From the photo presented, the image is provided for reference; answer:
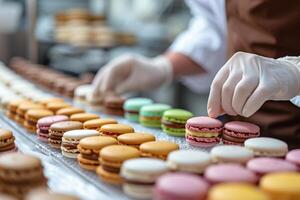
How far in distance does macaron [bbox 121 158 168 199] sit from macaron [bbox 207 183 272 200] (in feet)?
0.46

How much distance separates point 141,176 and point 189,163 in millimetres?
100

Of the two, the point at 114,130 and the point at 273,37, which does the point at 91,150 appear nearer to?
the point at 114,130

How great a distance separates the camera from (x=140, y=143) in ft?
3.84

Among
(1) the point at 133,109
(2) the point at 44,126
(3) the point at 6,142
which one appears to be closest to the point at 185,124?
(1) the point at 133,109

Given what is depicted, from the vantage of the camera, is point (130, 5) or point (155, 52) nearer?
point (155, 52)

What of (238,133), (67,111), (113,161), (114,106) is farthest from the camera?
(114,106)

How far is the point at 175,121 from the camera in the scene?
1.43 metres

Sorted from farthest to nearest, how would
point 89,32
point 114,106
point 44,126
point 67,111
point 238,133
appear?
point 89,32 < point 114,106 < point 67,111 < point 44,126 < point 238,133

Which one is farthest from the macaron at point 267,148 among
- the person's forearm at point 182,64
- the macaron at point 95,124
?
the person's forearm at point 182,64

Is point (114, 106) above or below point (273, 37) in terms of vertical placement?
below

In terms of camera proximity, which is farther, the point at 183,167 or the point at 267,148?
the point at 267,148

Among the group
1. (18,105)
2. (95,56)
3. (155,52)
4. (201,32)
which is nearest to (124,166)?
(18,105)

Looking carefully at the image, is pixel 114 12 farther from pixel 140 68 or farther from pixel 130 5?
pixel 140 68

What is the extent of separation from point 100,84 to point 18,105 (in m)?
0.40
